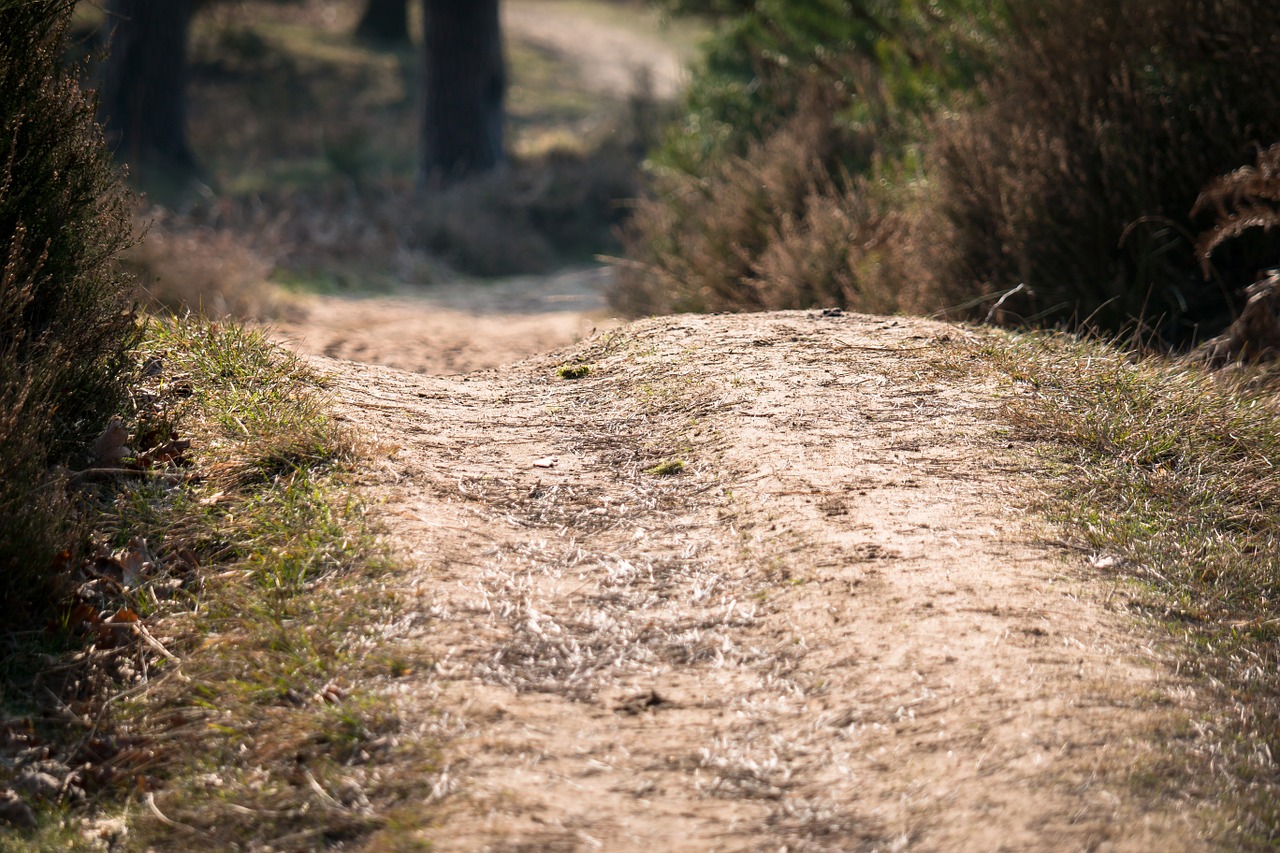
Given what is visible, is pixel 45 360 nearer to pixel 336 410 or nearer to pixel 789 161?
pixel 336 410

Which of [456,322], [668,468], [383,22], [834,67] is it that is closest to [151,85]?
[456,322]

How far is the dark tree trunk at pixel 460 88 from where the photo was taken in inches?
592

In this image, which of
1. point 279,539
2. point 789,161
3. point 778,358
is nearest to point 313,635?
point 279,539

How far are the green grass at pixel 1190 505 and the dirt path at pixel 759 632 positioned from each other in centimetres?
14

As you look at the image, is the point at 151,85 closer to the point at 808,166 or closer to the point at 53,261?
the point at 808,166

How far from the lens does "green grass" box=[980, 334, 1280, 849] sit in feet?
8.54

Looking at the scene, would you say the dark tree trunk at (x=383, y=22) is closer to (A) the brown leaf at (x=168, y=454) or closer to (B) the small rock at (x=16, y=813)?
(A) the brown leaf at (x=168, y=454)

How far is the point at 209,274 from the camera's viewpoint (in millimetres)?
9086

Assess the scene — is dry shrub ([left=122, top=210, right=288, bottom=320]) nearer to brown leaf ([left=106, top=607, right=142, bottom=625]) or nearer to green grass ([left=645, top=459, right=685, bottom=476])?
green grass ([left=645, top=459, right=685, bottom=476])

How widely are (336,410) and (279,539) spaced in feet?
2.71

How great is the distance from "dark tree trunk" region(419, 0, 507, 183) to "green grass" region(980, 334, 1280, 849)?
11.9 metres

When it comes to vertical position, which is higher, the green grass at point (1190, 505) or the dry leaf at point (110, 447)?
the green grass at point (1190, 505)

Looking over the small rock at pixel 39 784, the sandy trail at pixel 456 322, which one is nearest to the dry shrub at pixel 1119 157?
the sandy trail at pixel 456 322

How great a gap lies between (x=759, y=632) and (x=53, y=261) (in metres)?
2.45
